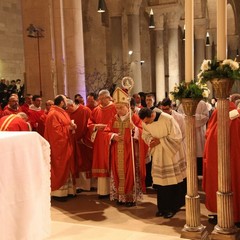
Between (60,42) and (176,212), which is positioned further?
(60,42)

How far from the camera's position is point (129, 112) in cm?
719

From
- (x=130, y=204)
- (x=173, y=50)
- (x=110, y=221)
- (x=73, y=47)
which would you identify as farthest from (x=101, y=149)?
(x=173, y=50)

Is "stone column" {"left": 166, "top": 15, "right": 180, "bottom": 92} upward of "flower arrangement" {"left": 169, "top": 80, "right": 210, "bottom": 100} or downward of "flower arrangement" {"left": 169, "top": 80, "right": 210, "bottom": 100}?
upward

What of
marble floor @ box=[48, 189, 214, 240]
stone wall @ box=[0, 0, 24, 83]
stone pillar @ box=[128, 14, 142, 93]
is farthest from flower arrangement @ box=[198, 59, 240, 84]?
stone wall @ box=[0, 0, 24, 83]

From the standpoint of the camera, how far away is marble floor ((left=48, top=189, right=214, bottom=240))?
5266 mm

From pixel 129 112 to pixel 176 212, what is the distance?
1846 mm

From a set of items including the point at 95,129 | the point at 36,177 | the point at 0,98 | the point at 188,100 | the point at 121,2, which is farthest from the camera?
the point at 121,2

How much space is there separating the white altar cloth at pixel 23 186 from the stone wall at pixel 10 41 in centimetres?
1469

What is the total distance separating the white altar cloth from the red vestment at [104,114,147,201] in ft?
10.4

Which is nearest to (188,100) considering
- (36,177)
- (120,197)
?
(36,177)

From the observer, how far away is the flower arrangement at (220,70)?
464 cm

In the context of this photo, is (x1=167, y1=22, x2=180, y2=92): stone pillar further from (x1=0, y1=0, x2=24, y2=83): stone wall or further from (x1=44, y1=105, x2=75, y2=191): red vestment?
(x1=44, y1=105, x2=75, y2=191): red vestment

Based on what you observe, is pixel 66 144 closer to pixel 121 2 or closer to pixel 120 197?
pixel 120 197

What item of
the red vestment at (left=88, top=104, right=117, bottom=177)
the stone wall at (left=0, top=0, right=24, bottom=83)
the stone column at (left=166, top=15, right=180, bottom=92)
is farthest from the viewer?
the stone column at (left=166, top=15, right=180, bottom=92)
